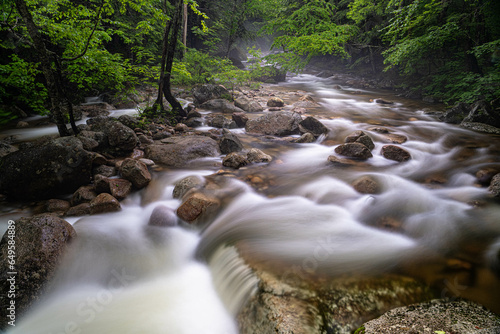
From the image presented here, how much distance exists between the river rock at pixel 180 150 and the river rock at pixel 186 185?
1013mm

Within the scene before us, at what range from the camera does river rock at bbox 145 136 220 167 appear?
5109 millimetres

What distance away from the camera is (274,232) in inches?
124

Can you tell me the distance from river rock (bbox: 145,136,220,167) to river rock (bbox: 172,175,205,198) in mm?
1013

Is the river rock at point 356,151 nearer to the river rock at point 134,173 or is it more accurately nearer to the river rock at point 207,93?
the river rock at point 134,173

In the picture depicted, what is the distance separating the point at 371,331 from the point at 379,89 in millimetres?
20392

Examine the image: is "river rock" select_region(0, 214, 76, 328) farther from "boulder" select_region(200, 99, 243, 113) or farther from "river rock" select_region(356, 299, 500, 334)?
"boulder" select_region(200, 99, 243, 113)

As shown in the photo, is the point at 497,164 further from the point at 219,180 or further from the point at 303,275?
the point at 219,180

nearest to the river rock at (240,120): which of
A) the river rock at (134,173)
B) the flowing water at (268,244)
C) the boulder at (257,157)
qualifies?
the boulder at (257,157)

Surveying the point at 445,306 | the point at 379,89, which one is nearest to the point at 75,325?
the point at 445,306

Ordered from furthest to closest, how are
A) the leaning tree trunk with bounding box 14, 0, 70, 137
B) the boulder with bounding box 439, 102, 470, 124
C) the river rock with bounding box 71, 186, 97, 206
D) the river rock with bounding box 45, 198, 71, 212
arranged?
the boulder with bounding box 439, 102, 470, 124, the river rock with bounding box 71, 186, 97, 206, the river rock with bounding box 45, 198, 71, 212, the leaning tree trunk with bounding box 14, 0, 70, 137

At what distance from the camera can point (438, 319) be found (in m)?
1.58

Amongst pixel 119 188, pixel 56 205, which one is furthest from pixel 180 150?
pixel 56 205

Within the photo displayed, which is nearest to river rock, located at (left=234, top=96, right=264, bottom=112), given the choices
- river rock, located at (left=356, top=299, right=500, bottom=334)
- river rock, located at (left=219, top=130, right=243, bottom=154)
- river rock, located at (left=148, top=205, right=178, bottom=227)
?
river rock, located at (left=219, top=130, right=243, bottom=154)

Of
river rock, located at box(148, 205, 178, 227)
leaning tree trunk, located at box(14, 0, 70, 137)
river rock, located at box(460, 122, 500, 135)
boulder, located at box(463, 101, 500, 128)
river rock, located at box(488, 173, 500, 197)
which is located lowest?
river rock, located at box(148, 205, 178, 227)
